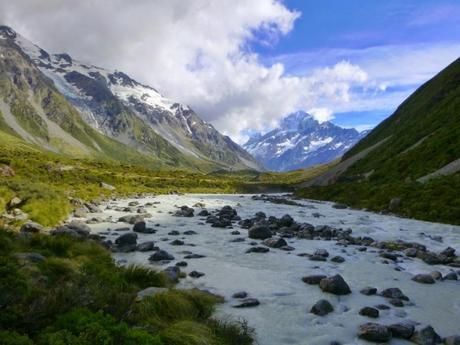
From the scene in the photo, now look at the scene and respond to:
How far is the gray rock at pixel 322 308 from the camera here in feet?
45.8

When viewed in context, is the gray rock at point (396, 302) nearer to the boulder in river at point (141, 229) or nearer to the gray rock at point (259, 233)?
the gray rock at point (259, 233)

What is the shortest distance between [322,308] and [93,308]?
7.53 meters

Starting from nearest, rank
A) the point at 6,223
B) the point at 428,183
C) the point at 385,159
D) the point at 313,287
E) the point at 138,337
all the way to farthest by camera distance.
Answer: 1. the point at 138,337
2. the point at 313,287
3. the point at 6,223
4. the point at 428,183
5. the point at 385,159

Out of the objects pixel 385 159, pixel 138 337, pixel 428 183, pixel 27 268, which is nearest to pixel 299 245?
pixel 27 268

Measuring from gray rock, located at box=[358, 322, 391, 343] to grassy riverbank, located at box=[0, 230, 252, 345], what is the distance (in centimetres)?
340

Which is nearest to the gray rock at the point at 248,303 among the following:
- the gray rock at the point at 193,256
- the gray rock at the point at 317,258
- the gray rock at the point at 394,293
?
the gray rock at the point at 394,293

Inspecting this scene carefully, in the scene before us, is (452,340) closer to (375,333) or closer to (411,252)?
(375,333)

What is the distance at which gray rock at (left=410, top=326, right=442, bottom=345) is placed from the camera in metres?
11.8

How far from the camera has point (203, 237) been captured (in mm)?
30047

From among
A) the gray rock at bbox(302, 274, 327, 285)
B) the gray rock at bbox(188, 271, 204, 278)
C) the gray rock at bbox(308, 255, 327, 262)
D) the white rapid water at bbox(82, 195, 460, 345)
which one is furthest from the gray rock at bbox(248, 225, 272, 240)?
the gray rock at bbox(302, 274, 327, 285)

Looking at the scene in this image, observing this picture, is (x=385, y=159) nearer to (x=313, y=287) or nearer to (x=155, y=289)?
(x=313, y=287)

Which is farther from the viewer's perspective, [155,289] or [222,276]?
[222,276]

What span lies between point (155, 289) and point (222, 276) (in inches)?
225

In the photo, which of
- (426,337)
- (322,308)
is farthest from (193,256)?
(426,337)
